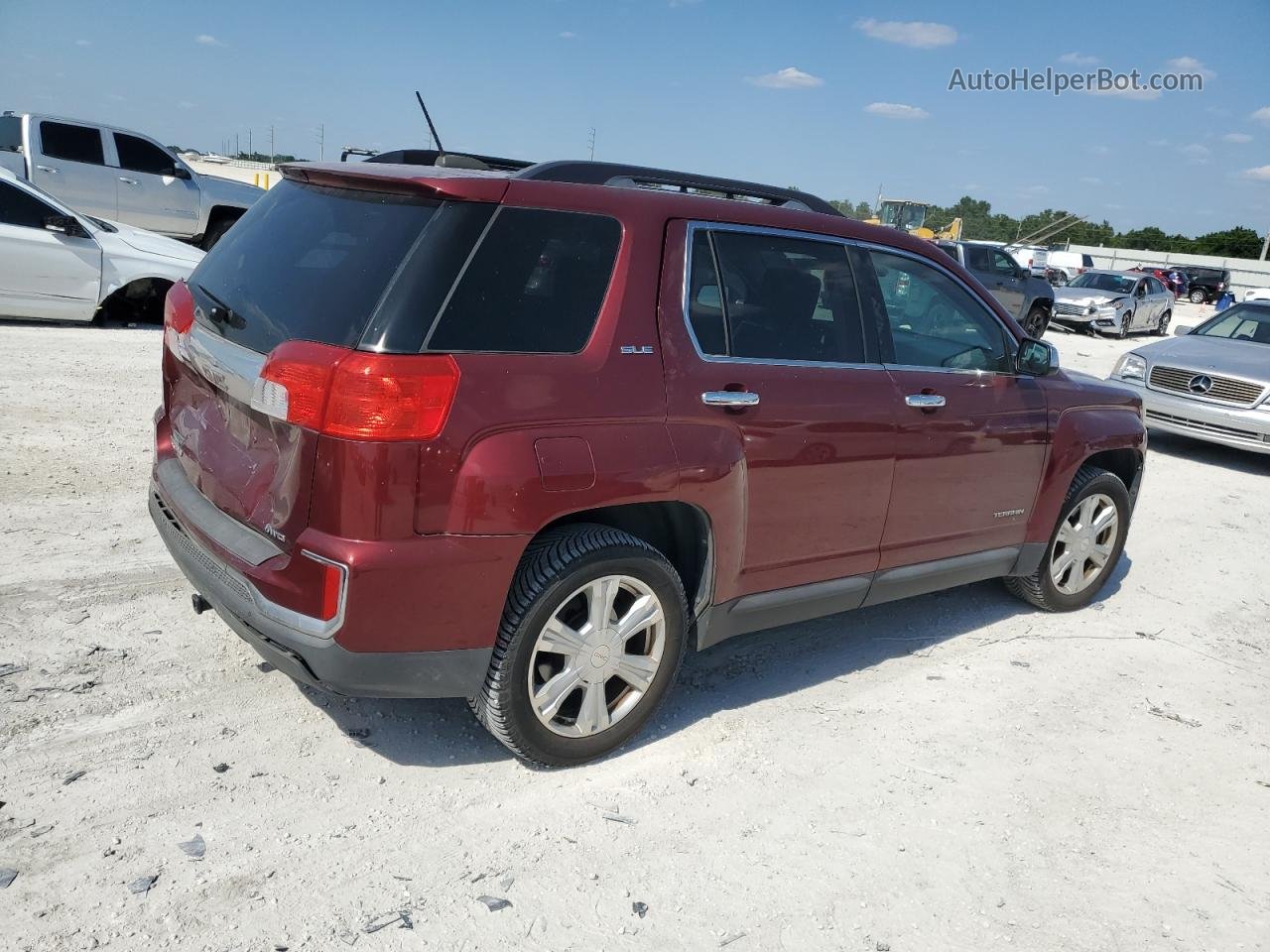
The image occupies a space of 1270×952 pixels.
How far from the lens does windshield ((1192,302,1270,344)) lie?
36.1ft

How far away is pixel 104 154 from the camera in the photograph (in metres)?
13.7

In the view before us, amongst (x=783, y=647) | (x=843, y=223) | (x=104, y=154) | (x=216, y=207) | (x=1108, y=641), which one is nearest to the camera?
(x=843, y=223)

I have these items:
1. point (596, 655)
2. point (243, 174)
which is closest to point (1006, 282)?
point (596, 655)

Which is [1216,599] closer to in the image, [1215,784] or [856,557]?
[1215,784]

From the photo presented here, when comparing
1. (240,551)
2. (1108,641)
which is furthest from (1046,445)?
(240,551)

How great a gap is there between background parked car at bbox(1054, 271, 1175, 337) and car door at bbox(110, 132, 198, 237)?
17588mm

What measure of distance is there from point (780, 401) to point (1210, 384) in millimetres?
7972

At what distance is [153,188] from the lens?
45.9 feet

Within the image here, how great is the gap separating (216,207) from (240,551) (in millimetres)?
13317

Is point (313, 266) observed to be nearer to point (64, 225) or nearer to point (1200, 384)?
point (64, 225)

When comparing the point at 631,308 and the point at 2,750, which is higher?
the point at 631,308

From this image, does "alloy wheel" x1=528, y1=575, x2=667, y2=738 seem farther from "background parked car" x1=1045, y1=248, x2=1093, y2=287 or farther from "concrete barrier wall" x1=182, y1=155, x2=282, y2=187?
"background parked car" x1=1045, y1=248, x2=1093, y2=287

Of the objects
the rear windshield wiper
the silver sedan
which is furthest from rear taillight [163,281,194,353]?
the silver sedan

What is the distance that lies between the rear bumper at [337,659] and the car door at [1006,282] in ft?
62.0
